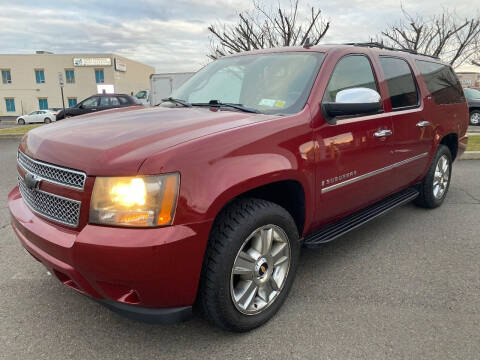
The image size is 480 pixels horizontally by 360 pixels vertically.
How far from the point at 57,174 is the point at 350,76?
234 centimetres

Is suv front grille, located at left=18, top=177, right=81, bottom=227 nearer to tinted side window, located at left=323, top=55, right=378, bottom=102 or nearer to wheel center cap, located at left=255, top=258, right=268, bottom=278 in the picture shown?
wheel center cap, located at left=255, top=258, right=268, bottom=278

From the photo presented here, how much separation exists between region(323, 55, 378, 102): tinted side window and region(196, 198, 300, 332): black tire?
1047mm

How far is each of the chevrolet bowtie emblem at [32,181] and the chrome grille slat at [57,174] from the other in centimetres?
2

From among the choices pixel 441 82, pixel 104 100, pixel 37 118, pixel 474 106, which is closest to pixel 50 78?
pixel 37 118

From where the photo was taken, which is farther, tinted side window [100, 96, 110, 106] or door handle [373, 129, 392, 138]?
tinted side window [100, 96, 110, 106]

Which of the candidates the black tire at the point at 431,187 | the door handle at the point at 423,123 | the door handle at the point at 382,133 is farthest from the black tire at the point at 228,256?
the black tire at the point at 431,187

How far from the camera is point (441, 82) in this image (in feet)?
15.1

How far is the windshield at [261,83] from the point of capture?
9.07 ft

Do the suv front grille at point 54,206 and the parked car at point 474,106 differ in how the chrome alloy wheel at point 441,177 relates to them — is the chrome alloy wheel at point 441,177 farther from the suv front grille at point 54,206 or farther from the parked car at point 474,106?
the parked car at point 474,106

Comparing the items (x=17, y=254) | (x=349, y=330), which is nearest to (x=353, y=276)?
(x=349, y=330)

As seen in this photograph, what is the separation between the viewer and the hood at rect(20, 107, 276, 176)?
191cm

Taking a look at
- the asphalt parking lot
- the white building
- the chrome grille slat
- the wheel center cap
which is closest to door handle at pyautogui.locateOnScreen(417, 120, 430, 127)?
the asphalt parking lot

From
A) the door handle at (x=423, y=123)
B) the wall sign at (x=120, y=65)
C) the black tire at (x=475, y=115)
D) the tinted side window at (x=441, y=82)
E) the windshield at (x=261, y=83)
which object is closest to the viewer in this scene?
the windshield at (x=261, y=83)

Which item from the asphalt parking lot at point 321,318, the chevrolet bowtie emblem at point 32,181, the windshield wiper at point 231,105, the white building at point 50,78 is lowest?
the asphalt parking lot at point 321,318
